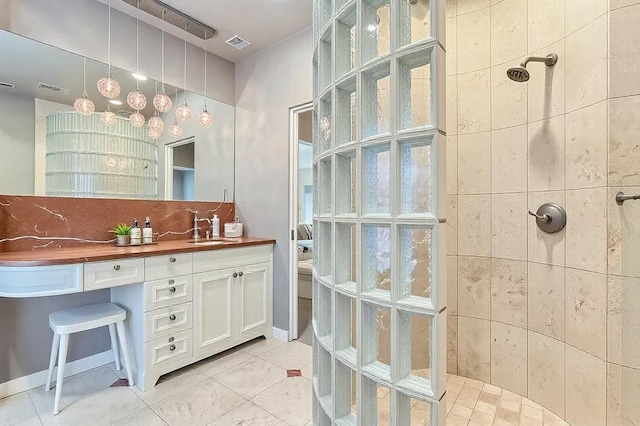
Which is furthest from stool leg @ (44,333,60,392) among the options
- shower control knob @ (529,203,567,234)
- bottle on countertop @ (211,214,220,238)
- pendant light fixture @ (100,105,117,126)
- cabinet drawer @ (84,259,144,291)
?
shower control knob @ (529,203,567,234)

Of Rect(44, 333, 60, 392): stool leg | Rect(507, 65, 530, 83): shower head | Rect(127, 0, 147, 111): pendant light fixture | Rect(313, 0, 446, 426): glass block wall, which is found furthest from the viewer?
Rect(127, 0, 147, 111): pendant light fixture

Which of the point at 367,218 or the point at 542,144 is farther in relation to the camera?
the point at 542,144

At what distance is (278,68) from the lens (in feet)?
9.53

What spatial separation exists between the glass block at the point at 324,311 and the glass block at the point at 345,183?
0.26 m

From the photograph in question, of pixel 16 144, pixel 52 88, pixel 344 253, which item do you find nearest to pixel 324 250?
pixel 344 253

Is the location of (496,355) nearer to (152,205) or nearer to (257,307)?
(257,307)

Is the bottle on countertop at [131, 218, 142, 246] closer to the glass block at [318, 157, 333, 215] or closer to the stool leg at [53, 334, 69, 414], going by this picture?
the stool leg at [53, 334, 69, 414]

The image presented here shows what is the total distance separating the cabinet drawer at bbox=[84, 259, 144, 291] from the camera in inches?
70.8

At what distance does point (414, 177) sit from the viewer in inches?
30.2

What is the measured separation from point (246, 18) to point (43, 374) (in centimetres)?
288

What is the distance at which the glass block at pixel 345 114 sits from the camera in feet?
3.02

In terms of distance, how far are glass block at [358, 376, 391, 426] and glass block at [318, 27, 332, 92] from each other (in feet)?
2.84

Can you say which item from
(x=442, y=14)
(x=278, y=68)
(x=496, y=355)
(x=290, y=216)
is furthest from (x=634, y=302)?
(x=278, y=68)

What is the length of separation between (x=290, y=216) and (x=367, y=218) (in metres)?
2.06
